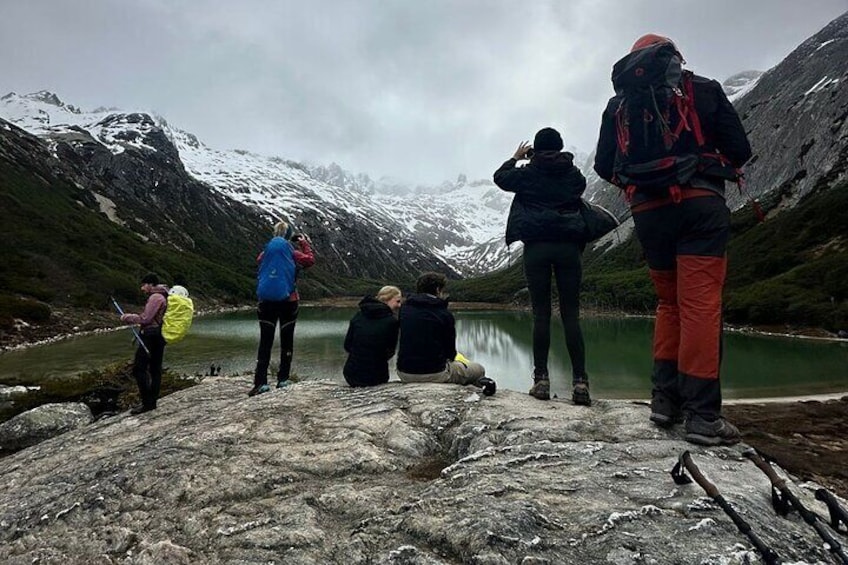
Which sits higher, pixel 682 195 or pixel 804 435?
pixel 682 195

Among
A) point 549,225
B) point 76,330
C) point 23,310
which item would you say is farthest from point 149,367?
point 76,330

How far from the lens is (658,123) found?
468 cm

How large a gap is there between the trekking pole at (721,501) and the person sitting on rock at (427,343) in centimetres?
413

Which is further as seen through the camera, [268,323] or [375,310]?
[268,323]

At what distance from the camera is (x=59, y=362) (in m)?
32.1

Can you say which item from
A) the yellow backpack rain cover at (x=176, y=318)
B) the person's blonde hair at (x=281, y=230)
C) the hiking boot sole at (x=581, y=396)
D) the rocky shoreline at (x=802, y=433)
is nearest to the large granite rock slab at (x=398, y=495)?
the hiking boot sole at (x=581, y=396)

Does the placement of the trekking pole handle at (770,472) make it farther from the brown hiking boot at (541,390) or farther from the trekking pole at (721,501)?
the brown hiking boot at (541,390)

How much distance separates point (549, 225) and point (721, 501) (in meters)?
4.05

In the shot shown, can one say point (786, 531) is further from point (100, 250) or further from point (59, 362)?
point (100, 250)

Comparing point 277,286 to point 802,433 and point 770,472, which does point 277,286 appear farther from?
point 802,433

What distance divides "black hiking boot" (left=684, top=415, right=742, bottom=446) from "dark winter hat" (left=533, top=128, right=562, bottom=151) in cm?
396

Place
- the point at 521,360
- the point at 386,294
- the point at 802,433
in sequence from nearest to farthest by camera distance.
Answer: the point at 386,294 → the point at 802,433 → the point at 521,360

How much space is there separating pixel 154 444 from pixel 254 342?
44484 mm

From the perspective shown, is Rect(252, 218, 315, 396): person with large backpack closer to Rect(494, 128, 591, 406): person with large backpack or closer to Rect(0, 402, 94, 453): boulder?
Rect(494, 128, 591, 406): person with large backpack
